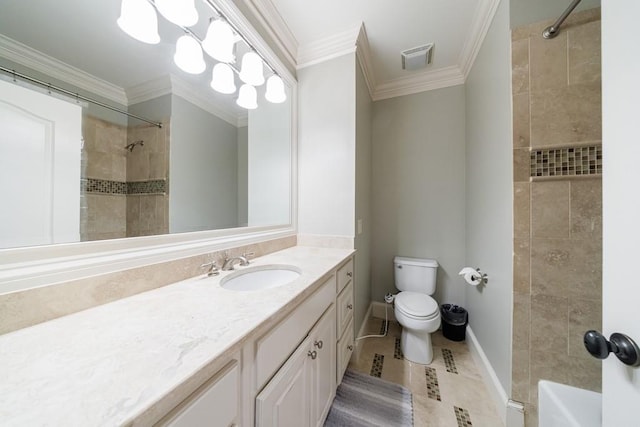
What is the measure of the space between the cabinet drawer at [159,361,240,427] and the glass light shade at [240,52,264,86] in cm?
146

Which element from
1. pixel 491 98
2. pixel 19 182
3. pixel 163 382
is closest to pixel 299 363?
pixel 163 382

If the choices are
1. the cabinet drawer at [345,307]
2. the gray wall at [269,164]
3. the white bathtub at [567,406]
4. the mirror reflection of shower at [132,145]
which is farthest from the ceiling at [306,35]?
the white bathtub at [567,406]

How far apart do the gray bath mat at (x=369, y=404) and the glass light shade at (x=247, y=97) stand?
74.5 inches

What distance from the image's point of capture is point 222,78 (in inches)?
46.1

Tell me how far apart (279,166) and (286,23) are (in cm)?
97

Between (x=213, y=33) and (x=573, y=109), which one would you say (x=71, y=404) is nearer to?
(x=213, y=33)

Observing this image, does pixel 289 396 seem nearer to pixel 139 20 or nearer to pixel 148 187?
pixel 148 187

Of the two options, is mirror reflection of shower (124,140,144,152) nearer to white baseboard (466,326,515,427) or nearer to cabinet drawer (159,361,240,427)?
cabinet drawer (159,361,240,427)

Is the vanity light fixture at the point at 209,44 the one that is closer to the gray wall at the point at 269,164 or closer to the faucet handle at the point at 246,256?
the gray wall at the point at 269,164

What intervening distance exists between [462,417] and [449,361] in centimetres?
44

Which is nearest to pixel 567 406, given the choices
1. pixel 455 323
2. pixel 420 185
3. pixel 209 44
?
pixel 455 323

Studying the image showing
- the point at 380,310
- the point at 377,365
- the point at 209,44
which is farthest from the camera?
the point at 380,310

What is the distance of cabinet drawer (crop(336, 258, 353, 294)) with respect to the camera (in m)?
1.20

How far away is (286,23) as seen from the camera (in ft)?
4.69
